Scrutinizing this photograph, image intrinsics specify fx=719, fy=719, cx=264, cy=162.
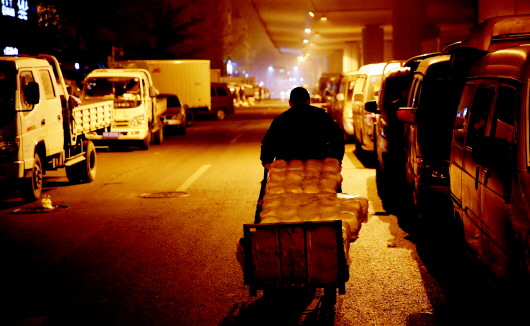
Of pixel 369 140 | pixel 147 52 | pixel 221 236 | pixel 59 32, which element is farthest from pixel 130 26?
pixel 221 236

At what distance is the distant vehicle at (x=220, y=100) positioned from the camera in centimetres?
3893

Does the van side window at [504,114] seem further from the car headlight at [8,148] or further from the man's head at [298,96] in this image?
the car headlight at [8,148]

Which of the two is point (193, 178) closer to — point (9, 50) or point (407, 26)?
point (407, 26)

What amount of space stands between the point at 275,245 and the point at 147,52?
54.5 metres

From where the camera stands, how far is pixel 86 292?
6.66 metres

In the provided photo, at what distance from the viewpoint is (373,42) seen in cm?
4362

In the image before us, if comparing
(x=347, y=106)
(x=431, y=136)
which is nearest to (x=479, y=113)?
(x=431, y=136)

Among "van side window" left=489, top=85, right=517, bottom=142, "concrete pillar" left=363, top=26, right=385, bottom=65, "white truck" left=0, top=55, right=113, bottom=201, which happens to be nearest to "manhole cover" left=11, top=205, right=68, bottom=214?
"white truck" left=0, top=55, right=113, bottom=201

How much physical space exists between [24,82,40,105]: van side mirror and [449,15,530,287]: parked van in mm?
7199

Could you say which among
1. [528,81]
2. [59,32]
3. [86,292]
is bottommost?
[86,292]

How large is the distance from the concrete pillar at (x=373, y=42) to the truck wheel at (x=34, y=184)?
3317 cm

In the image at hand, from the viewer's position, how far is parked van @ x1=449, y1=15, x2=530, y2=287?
4887mm

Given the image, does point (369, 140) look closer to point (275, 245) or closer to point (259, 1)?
point (275, 245)

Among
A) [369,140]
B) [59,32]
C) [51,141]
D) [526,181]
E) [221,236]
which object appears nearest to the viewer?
[526,181]
